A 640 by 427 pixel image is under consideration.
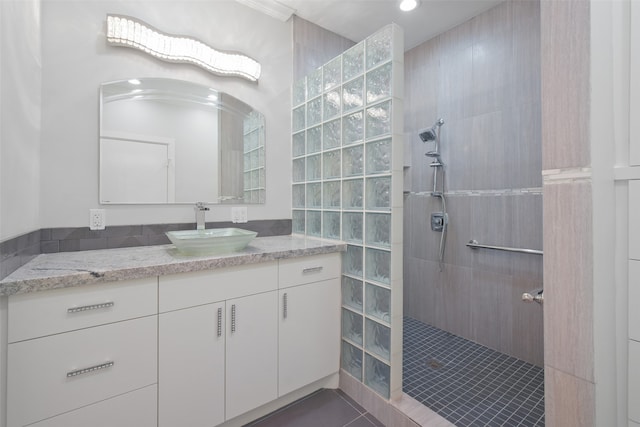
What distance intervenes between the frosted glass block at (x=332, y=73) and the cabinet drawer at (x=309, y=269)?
1.10 meters

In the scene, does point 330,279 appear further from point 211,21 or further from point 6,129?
point 211,21

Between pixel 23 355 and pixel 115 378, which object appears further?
pixel 115 378

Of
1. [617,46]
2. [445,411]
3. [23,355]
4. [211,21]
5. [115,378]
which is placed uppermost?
[211,21]

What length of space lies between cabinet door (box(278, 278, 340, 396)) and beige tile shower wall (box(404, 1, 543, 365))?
1.23 meters

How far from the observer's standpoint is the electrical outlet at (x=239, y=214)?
6.68ft

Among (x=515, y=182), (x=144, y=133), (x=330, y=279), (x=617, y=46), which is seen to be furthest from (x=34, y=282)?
(x=515, y=182)

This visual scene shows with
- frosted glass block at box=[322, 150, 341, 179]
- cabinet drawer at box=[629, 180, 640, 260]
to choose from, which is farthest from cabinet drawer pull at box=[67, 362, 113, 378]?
cabinet drawer at box=[629, 180, 640, 260]

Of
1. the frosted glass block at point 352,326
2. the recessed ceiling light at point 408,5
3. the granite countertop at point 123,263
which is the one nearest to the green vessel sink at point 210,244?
the granite countertop at point 123,263

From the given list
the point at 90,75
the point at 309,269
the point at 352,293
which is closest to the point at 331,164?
the point at 309,269

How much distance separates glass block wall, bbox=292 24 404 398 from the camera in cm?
154

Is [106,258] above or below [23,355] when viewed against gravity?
above

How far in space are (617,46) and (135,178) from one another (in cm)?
205

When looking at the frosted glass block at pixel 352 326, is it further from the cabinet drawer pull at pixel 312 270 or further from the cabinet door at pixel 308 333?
the cabinet drawer pull at pixel 312 270

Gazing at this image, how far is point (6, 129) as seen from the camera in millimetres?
1053
